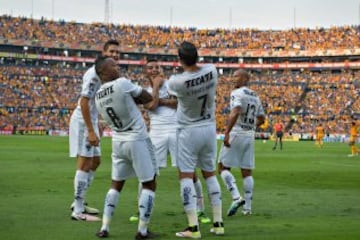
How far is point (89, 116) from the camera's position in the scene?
32.2ft

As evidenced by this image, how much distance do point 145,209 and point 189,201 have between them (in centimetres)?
63

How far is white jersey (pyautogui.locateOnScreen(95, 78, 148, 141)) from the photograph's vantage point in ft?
27.5

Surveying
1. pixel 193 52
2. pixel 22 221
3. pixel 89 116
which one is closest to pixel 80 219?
pixel 22 221

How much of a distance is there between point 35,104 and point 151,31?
102 ft

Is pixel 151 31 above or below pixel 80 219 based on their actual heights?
above

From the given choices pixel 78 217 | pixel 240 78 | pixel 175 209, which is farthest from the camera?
pixel 240 78

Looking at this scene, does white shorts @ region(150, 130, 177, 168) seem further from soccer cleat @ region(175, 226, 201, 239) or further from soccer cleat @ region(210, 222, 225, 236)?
soccer cleat @ region(175, 226, 201, 239)

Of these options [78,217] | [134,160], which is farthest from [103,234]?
[78,217]

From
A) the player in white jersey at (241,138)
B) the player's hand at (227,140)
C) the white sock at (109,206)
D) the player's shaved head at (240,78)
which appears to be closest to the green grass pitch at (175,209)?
the white sock at (109,206)

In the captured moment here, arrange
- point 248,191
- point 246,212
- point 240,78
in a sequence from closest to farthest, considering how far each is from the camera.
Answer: point 246,212 < point 248,191 < point 240,78

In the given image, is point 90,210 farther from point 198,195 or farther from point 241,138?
point 241,138

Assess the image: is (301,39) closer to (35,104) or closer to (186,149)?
(35,104)

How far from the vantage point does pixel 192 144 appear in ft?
28.3

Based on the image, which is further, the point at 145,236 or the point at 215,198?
the point at 215,198
